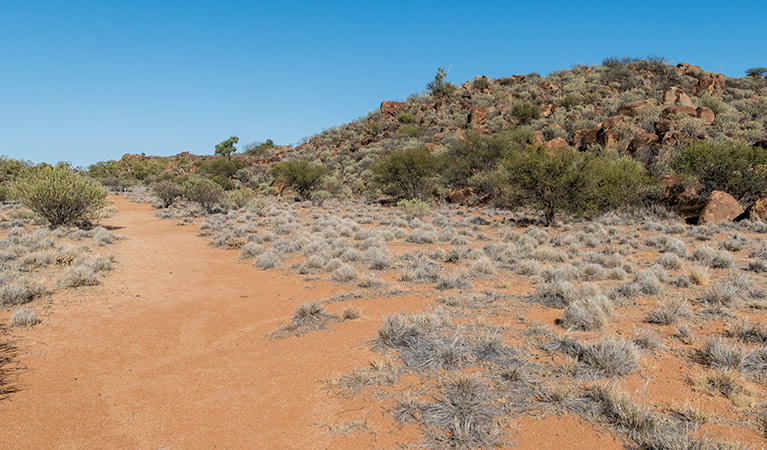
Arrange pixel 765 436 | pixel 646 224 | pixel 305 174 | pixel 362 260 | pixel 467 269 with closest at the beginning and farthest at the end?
pixel 765 436, pixel 467 269, pixel 362 260, pixel 646 224, pixel 305 174

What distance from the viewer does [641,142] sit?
2589 centimetres

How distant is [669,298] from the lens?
6.90 meters

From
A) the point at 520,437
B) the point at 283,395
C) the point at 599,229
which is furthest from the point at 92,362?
the point at 599,229

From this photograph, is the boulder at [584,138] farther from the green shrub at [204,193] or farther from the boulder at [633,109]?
the green shrub at [204,193]

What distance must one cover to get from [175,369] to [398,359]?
2910 millimetres

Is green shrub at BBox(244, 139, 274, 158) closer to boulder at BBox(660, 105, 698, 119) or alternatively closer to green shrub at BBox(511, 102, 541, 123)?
green shrub at BBox(511, 102, 541, 123)

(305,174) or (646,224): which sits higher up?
(305,174)

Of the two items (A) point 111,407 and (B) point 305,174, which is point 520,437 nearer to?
(A) point 111,407

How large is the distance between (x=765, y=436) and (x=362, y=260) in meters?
8.51

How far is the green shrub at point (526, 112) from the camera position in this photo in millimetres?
38438

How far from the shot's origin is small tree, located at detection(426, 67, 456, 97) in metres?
58.3

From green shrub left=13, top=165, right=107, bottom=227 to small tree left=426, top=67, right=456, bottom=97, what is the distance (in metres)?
50.6

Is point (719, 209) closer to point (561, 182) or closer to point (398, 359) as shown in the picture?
point (561, 182)

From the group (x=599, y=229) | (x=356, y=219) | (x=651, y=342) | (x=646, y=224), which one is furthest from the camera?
(x=356, y=219)
